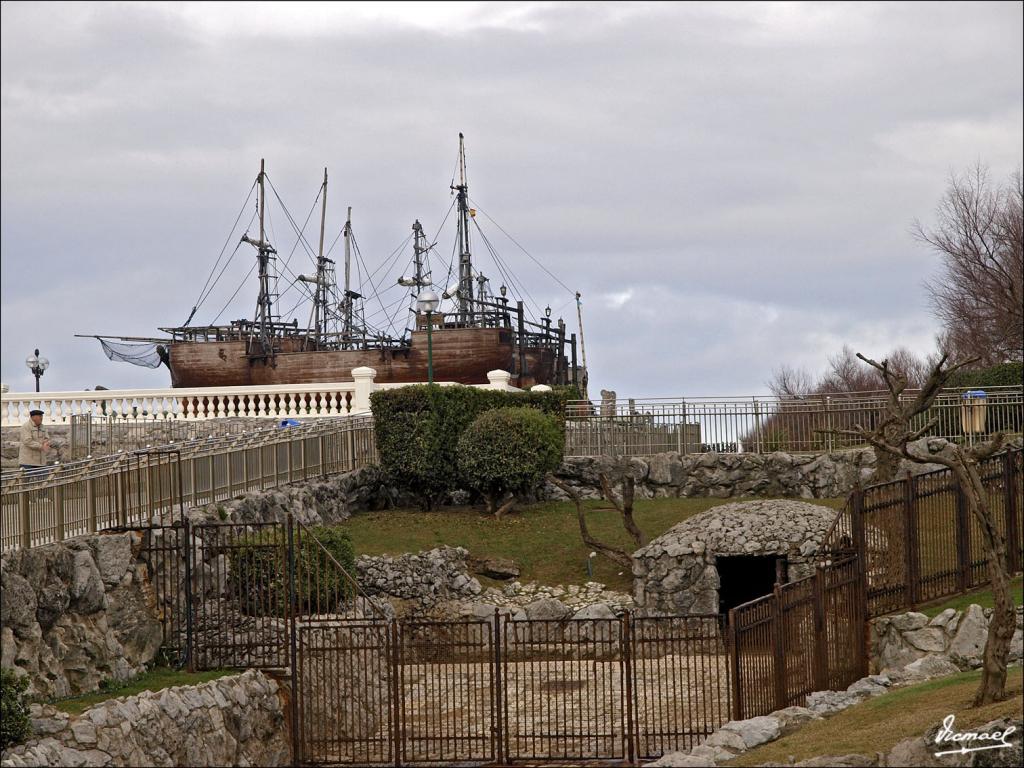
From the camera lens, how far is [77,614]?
20.2 meters

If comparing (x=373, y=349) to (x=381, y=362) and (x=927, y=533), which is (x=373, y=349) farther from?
(x=927, y=533)

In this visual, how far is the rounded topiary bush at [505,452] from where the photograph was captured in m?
35.3

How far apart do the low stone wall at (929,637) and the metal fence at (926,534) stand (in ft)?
1.61

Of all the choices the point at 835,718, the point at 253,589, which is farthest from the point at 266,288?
the point at 835,718

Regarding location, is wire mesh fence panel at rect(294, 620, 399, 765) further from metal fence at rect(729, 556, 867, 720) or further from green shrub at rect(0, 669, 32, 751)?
metal fence at rect(729, 556, 867, 720)

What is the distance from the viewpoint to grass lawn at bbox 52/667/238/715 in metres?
18.3

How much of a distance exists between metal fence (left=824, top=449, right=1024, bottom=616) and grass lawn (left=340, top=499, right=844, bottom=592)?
981 centimetres

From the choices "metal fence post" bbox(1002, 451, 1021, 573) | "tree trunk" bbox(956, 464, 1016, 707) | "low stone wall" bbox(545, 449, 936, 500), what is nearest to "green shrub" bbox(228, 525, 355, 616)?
"metal fence post" bbox(1002, 451, 1021, 573)

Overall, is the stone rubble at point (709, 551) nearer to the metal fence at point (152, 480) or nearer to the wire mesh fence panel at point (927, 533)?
the wire mesh fence panel at point (927, 533)

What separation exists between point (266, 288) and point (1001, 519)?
42971mm

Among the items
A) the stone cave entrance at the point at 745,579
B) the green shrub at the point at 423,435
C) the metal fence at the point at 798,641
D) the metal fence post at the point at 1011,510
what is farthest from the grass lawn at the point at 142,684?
the green shrub at the point at 423,435

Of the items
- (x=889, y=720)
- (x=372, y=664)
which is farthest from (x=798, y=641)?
(x=372, y=664)

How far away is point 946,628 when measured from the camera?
803 inches

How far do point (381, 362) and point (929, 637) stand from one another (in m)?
36.1
